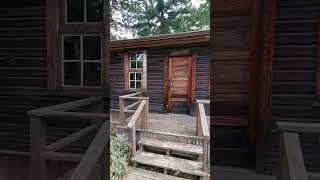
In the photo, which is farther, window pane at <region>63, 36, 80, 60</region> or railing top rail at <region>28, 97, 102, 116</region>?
window pane at <region>63, 36, 80, 60</region>

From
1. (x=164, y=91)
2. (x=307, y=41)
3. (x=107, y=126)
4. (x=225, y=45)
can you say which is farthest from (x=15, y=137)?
(x=307, y=41)

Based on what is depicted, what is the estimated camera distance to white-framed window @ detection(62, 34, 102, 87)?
1.77 m

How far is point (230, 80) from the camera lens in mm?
1396

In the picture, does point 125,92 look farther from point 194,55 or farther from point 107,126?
point 194,55

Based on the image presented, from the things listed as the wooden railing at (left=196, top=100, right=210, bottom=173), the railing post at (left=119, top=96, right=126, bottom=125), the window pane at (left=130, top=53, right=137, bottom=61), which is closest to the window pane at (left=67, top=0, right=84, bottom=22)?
the window pane at (left=130, top=53, right=137, bottom=61)

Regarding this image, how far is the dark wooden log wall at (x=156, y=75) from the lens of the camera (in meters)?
1.44

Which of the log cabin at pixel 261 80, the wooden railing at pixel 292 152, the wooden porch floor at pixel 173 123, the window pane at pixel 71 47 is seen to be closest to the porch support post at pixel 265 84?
the log cabin at pixel 261 80

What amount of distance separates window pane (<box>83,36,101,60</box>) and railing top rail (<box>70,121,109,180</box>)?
45 centimetres

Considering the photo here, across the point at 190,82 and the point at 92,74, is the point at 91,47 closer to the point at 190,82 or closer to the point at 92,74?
the point at 92,74

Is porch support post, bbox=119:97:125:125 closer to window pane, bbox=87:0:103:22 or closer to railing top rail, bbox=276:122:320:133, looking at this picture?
window pane, bbox=87:0:103:22

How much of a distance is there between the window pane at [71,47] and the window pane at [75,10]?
0.11 metres

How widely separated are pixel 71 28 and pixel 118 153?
0.77 meters

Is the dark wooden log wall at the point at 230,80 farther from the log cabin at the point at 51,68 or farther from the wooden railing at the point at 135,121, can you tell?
the log cabin at the point at 51,68

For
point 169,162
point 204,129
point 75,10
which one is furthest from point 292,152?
point 75,10
